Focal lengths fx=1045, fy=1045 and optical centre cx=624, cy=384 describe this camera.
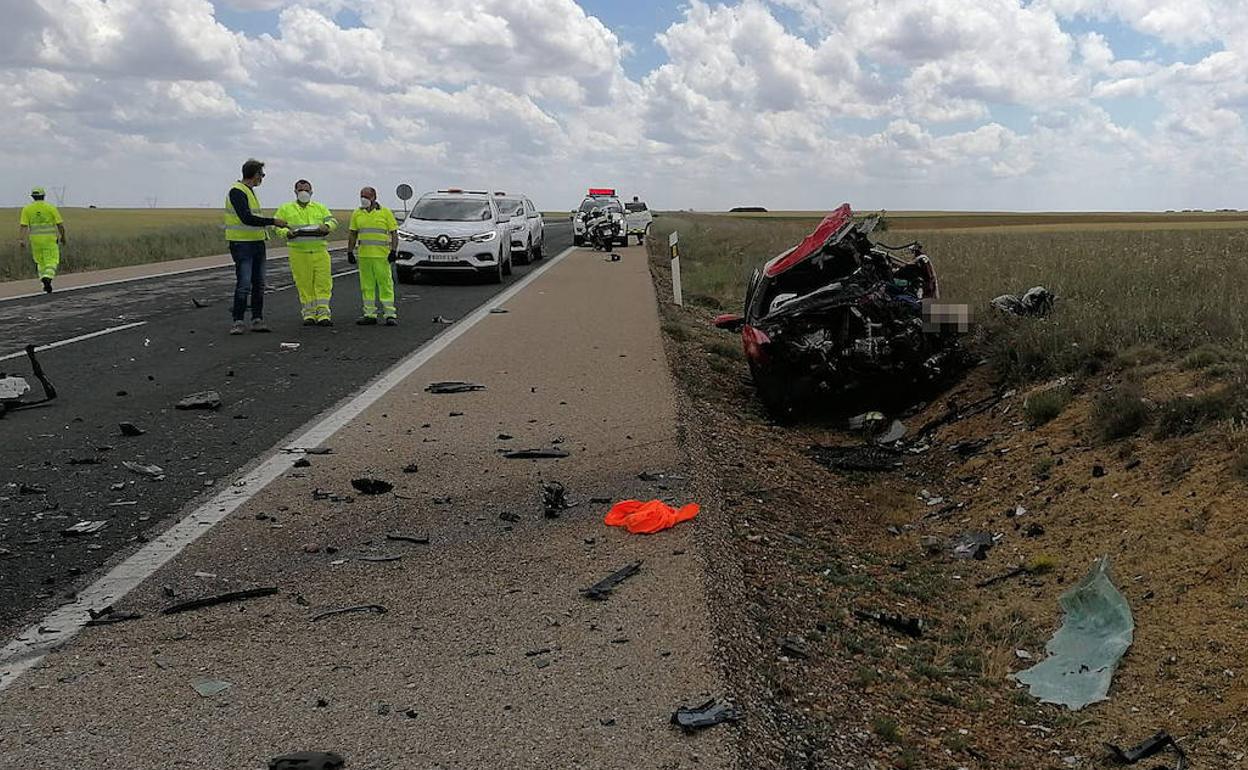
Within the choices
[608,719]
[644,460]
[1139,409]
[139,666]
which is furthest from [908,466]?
[139,666]

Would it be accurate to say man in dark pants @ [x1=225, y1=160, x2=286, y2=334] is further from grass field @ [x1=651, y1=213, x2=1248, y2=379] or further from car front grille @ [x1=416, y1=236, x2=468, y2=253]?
grass field @ [x1=651, y1=213, x2=1248, y2=379]

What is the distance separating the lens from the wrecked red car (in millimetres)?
8422

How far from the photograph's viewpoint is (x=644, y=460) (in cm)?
630

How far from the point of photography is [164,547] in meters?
4.70

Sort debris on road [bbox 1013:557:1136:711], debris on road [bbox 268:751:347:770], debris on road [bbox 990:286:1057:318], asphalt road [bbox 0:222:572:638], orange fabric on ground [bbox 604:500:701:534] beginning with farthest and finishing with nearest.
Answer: debris on road [bbox 990:286:1057:318] < orange fabric on ground [bbox 604:500:701:534] < asphalt road [bbox 0:222:572:638] < debris on road [bbox 1013:557:1136:711] < debris on road [bbox 268:751:347:770]

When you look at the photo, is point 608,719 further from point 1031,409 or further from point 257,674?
point 1031,409

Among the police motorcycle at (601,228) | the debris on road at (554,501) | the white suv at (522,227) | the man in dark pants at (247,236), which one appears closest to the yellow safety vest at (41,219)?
the man in dark pants at (247,236)

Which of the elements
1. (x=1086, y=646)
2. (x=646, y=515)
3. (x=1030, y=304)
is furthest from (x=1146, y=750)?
(x=1030, y=304)

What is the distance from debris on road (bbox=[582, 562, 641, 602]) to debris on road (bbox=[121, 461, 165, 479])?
301 centimetres

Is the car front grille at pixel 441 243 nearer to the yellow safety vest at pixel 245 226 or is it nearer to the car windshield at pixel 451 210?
the car windshield at pixel 451 210

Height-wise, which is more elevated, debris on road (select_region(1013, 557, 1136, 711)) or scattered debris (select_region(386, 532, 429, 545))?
scattered debris (select_region(386, 532, 429, 545))

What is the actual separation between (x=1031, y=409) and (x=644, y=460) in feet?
10.3

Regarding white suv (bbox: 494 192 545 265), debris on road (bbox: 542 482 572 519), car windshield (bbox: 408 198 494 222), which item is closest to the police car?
white suv (bbox: 494 192 545 265)

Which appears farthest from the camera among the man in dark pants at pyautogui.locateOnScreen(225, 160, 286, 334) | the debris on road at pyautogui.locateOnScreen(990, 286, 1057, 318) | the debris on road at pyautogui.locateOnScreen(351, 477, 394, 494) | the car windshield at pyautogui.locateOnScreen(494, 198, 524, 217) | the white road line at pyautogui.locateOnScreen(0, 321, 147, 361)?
the car windshield at pyautogui.locateOnScreen(494, 198, 524, 217)
